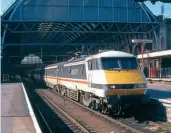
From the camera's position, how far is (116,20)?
4947 cm

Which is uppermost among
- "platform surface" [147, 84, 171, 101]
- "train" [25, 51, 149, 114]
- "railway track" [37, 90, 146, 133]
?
"train" [25, 51, 149, 114]

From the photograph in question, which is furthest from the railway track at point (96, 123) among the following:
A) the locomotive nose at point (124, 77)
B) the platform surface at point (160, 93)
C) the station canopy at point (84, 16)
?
the station canopy at point (84, 16)

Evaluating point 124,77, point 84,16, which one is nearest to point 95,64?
point 124,77

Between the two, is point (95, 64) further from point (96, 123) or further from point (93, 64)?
point (96, 123)

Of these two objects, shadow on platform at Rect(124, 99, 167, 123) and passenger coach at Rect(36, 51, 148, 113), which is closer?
passenger coach at Rect(36, 51, 148, 113)

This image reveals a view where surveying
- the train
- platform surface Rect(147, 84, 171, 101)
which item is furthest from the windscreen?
platform surface Rect(147, 84, 171, 101)

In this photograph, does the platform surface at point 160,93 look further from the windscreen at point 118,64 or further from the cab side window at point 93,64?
the cab side window at point 93,64

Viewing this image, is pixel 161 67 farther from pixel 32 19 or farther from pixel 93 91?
pixel 93 91

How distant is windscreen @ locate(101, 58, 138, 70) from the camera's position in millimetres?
17625

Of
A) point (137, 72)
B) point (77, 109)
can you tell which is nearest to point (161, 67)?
point (77, 109)

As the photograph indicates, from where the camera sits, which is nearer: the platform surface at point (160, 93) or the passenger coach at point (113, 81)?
the passenger coach at point (113, 81)

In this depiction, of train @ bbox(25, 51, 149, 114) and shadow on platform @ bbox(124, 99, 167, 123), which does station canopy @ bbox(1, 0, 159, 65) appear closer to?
train @ bbox(25, 51, 149, 114)

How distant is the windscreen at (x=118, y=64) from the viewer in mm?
17625

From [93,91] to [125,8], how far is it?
33043 millimetres
